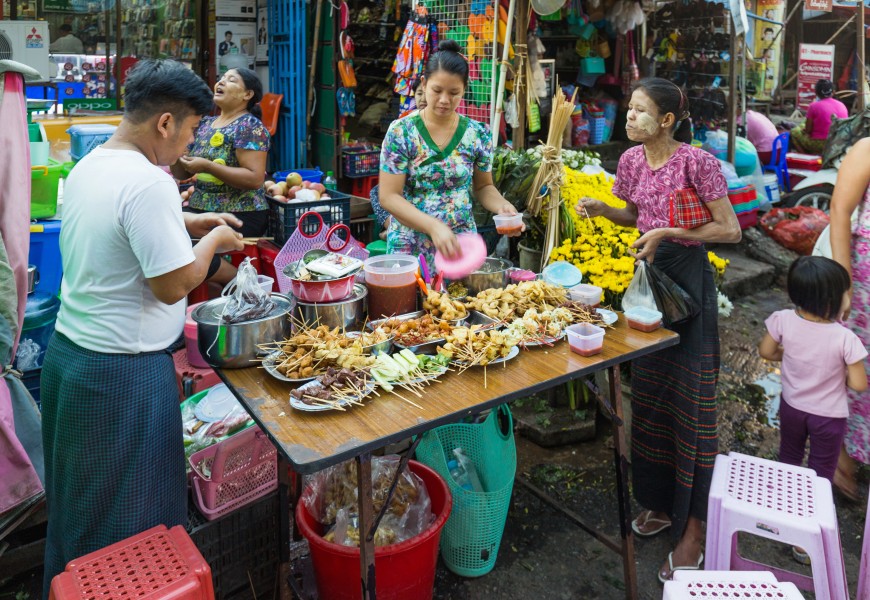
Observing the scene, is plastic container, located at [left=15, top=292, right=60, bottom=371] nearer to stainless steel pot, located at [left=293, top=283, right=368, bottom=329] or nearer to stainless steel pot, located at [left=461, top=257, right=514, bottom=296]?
stainless steel pot, located at [left=293, top=283, right=368, bottom=329]

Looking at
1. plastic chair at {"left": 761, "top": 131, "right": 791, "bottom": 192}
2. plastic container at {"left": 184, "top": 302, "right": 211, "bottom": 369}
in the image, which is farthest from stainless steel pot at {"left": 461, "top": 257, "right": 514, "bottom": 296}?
plastic chair at {"left": 761, "top": 131, "right": 791, "bottom": 192}

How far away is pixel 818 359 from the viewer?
3.22 m

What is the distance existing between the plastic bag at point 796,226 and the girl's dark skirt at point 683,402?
5.51 m

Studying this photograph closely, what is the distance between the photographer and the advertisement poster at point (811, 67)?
1190cm

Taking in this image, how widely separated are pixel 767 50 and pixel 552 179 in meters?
9.79

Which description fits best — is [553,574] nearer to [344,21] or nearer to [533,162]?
[533,162]

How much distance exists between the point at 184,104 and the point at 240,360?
33.9 inches

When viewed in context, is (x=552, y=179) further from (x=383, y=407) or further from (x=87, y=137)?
(x=87, y=137)

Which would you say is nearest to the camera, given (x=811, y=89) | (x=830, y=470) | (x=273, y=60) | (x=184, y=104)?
(x=184, y=104)

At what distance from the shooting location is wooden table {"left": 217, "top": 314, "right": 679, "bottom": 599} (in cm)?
197

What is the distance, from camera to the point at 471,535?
301cm

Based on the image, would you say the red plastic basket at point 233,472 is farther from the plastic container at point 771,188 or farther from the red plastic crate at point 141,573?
the plastic container at point 771,188

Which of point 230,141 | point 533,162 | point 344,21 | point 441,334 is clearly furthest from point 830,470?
point 344,21

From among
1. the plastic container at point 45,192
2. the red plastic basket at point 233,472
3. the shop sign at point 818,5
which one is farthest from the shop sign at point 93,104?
the shop sign at point 818,5
